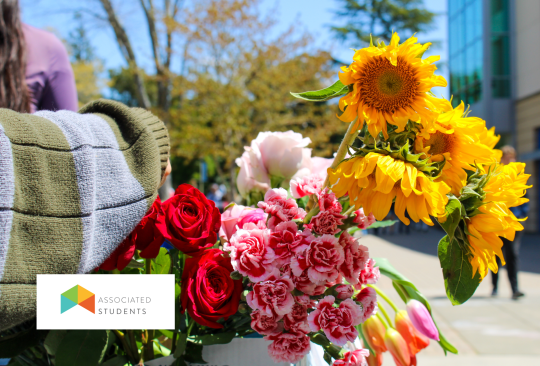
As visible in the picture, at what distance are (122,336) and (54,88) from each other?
3.16 feet

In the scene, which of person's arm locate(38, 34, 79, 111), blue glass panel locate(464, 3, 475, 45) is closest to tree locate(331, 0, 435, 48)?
blue glass panel locate(464, 3, 475, 45)

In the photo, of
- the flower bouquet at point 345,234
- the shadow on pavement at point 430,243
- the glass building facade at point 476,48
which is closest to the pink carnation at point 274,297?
the flower bouquet at point 345,234

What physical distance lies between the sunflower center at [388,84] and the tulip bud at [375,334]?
438 millimetres

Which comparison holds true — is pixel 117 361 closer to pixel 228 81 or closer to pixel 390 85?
pixel 390 85

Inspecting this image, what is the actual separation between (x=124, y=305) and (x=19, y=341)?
0.21 meters

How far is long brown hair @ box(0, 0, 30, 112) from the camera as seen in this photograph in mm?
1226

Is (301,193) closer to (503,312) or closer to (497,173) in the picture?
(497,173)

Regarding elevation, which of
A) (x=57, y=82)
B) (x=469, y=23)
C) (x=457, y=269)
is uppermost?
(x=469, y=23)

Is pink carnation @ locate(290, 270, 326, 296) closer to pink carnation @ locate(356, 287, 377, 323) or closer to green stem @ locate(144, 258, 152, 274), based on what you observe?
pink carnation @ locate(356, 287, 377, 323)

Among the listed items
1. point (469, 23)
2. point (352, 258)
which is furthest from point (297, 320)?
point (469, 23)

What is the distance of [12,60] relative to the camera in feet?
4.06

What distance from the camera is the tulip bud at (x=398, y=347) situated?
0.77 meters

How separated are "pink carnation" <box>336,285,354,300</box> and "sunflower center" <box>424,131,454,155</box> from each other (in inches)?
10.1

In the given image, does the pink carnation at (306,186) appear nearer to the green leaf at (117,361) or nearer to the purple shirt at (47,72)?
the green leaf at (117,361)
